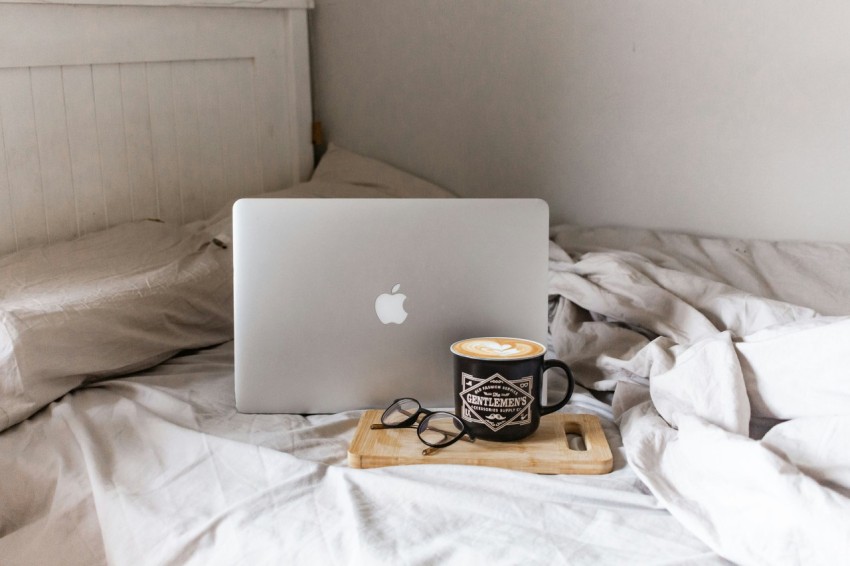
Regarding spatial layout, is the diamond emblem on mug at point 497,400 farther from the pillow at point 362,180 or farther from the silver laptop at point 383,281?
the pillow at point 362,180

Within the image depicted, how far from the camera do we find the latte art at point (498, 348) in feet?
3.03

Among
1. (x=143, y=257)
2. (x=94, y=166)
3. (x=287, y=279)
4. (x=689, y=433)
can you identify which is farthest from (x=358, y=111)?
(x=689, y=433)

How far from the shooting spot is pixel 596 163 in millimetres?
1871

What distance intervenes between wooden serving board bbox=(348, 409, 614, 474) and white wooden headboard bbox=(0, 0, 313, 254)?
31.4 inches

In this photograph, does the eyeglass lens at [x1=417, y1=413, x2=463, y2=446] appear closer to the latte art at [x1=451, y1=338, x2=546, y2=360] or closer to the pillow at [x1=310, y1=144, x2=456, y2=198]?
the latte art at [x1=451, y1=338, x2=546, y2=360]

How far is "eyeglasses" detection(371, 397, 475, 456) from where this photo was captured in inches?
37.0

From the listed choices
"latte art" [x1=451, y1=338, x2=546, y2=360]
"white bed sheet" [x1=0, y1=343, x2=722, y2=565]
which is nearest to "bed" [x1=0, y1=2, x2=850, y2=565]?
"white bed sheet" [x1=0, y1=343, x2=722, y2=565]

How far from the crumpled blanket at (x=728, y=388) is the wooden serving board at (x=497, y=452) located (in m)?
0.04

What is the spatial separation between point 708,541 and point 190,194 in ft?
4.30

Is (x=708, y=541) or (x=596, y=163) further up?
(x=596, y=163)

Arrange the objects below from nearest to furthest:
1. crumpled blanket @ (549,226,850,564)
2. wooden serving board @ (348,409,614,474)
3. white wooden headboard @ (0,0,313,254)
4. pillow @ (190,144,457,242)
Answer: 1. crumpled blanket @ (549,226,850,564)
2. wooden serving board @ (348,409,614,474)
3. white wooden headboard @ (0,0,313,254)
4. pillow @ (190,144,457,242)

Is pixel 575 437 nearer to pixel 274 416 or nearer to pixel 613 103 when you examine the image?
pixel 274 416

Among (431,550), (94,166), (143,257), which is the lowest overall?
(431,550)

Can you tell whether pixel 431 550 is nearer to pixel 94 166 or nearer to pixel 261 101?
pixel 94 166
